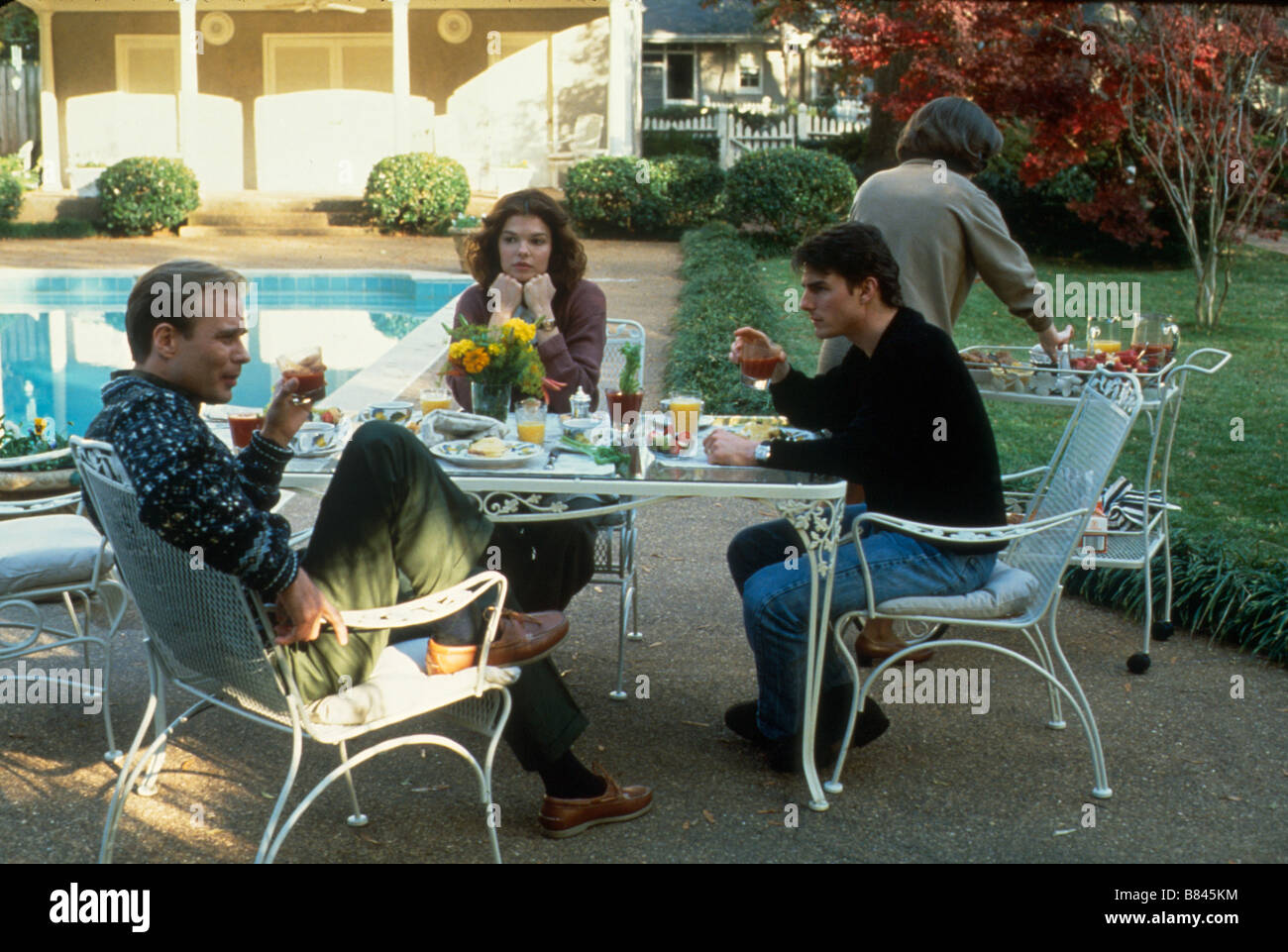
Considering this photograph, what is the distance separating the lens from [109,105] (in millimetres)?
20312

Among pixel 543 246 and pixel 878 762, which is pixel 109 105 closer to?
pixel 543 246

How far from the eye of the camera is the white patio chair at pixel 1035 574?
323cm

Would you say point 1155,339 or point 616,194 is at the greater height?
point 616,194

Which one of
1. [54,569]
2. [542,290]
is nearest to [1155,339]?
[542,290]

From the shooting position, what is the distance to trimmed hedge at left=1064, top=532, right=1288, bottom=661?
14.1ft

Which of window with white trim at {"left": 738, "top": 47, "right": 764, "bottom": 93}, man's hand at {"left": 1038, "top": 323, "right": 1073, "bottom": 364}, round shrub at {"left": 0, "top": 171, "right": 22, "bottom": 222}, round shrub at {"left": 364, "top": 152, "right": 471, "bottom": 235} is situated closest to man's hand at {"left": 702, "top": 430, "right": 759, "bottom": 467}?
man's hand at {"left": 1038, "top": 323, "right": 1073, "bottom": 364}

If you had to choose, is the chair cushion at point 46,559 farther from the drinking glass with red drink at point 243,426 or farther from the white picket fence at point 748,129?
the white picket fence at point 748,129

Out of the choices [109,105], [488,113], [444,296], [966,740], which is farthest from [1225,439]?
[109,105]

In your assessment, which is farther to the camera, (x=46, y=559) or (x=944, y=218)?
(x=944, y=218)

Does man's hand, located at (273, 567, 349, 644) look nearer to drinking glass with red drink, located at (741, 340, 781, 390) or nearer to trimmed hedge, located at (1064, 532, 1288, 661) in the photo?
drinking glass with red drink, located at (741, 340, 781, 390)

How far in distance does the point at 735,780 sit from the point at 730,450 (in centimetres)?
84

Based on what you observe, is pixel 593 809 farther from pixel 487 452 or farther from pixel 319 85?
pixel 319 85

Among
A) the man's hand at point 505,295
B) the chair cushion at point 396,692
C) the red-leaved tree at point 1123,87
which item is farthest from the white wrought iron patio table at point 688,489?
the red-leaved tree at point 1123,87

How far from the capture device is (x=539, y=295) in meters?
4.27
